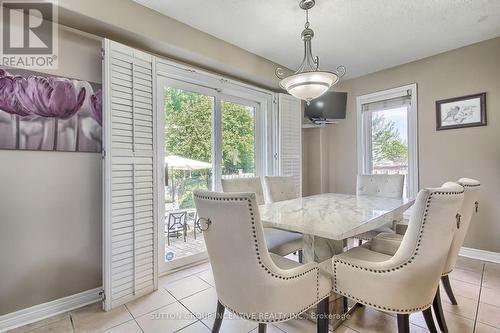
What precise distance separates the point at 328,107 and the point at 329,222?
107 inches

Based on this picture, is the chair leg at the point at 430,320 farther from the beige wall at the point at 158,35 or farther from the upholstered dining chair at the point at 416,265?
the beige wall at the point at 158,35

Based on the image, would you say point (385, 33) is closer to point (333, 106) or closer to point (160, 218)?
point (333, 106)

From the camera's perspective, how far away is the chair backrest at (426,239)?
1176 millimetres

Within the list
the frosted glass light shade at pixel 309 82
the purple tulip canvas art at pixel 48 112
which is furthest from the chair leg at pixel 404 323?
the purple tulip canvas art at pixel 48 112

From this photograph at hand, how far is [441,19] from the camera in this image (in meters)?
2.40

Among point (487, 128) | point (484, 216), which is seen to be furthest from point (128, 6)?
point (484, 216)

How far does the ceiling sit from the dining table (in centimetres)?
174

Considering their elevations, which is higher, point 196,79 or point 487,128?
point 196,79

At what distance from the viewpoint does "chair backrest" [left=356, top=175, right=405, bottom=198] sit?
2.74 metres

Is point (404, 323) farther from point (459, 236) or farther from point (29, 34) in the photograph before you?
point (29, 34)

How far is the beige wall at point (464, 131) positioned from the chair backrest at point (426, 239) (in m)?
2.28

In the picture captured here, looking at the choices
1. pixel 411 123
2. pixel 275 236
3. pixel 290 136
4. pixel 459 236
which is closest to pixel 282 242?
pixel 275 236

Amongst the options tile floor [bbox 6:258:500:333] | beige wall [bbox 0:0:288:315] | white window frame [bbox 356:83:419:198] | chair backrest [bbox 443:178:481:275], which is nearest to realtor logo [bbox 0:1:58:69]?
beige wall [bbox 0:0:288:315]

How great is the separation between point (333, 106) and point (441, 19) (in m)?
1.64
